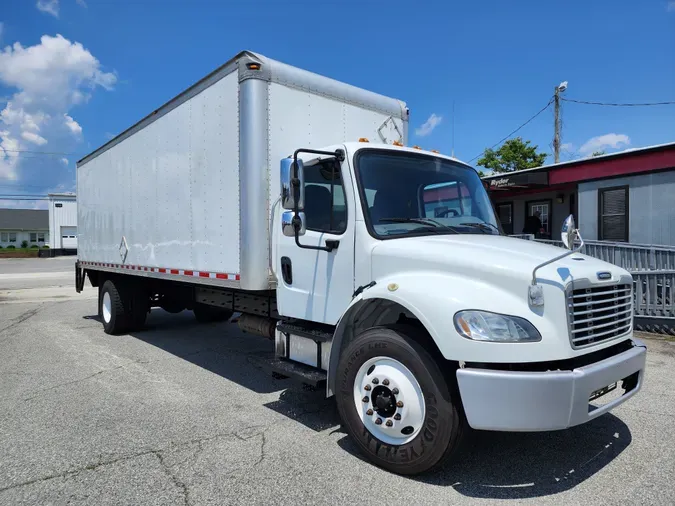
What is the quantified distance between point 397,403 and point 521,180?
37.4 feet

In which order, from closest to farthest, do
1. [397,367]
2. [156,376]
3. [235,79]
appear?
1. [397,367]
2. [235,79]
3. [156,376]

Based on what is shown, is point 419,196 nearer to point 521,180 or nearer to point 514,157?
point 521,180

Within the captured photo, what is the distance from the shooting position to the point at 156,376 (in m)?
6.01

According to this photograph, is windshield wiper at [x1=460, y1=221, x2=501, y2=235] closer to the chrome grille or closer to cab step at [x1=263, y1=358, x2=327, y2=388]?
the chrome grille

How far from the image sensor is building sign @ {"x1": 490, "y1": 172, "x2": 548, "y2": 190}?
43.0ft

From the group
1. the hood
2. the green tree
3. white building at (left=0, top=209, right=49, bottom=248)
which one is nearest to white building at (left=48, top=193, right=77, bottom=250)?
white building at (left=0, top=209, right=49, bottom=248)

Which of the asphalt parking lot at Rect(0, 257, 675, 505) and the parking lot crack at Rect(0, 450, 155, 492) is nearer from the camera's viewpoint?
the asphalt parking lot at Rect(0, 257, 675, 505)

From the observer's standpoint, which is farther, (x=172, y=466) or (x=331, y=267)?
(x=331, y=267)

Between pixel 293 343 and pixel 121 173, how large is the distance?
196 inches

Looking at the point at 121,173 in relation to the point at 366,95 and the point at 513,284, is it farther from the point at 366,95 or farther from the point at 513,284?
the point at 513,284

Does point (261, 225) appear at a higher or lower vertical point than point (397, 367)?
higher

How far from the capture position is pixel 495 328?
2.93 m

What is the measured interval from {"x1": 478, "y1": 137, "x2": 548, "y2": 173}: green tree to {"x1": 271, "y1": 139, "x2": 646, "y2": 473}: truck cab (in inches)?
1150

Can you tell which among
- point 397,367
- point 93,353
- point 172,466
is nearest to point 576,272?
point 397,367
